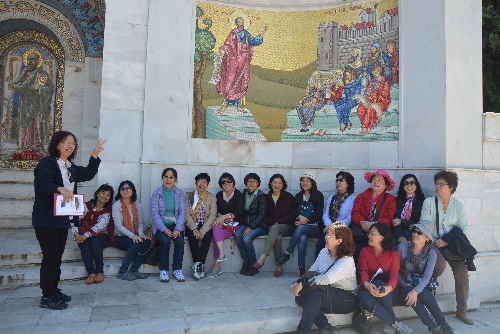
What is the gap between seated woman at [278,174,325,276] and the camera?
615cm

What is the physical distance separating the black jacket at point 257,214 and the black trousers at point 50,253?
2897mm

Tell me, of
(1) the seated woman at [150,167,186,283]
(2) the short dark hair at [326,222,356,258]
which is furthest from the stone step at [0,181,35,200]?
(2) the short dark hair at [326,222,356,258]

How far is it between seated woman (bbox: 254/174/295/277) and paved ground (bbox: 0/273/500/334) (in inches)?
24.9

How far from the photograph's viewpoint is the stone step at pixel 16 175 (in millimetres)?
8492

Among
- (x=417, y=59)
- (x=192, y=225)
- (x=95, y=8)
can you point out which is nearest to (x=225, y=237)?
(x=192, y=225)

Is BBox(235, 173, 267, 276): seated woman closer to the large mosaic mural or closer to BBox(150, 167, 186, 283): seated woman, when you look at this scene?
BBox(150, 167, 186, 283): seated woman

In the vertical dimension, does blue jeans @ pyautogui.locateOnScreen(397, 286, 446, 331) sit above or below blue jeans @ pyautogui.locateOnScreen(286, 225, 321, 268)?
below

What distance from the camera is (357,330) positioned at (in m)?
4.39

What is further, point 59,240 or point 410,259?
point 410,259

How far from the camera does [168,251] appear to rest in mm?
5789

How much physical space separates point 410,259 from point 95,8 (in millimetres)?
8095

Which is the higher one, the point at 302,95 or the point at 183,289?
the point at 302,95

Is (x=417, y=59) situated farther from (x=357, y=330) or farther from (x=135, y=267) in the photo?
(x=135, y=267)

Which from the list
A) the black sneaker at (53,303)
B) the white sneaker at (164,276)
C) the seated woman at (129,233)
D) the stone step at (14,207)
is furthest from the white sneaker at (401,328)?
the stone step at (14,207)
